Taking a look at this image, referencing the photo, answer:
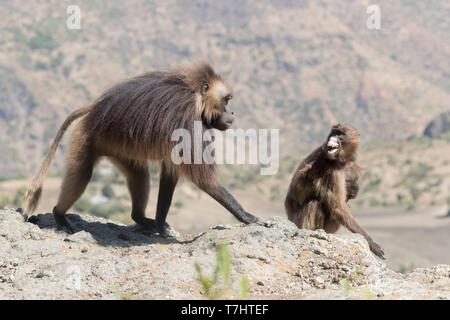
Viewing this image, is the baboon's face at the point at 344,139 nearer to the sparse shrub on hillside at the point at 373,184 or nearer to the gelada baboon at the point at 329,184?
the gelada baboon at the point at 329,184

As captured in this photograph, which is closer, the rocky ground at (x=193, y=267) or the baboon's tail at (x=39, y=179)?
the rocky ground at (x=193, y=267)

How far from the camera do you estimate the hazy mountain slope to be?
444ft

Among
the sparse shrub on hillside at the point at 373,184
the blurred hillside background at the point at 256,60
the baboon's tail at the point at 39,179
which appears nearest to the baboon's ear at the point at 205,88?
the baboon's tail at the point at 39,179

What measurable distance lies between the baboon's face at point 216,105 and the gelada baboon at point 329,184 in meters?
1.22

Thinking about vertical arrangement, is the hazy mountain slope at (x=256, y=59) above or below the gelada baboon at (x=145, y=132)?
above

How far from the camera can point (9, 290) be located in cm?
808

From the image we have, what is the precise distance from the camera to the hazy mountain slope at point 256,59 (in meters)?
135

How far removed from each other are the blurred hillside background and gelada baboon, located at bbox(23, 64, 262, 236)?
78.0m

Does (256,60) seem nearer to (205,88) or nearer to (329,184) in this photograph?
(329,184)

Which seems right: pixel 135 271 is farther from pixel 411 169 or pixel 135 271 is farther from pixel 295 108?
pixel 295 108

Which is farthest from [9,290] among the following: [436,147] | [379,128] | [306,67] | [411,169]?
[306,67]

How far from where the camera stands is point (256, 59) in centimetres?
15525

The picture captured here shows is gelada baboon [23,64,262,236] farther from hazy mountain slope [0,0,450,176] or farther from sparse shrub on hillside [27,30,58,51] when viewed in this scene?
sparse shrub on hillside [27,30,58,51]

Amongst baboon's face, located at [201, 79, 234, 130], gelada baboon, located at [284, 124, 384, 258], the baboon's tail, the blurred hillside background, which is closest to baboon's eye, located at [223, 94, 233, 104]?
baboon's face, located at [201, 79, 234, 130]
